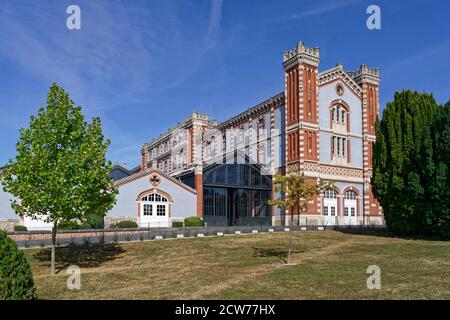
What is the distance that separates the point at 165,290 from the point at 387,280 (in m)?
7.54

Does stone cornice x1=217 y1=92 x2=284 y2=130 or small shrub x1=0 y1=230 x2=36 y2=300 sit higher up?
stone cornice x1=217 y1=92 x2=284 y2=130

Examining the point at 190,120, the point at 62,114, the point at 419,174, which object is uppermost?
the point at 190,120

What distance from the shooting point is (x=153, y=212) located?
42.3 m

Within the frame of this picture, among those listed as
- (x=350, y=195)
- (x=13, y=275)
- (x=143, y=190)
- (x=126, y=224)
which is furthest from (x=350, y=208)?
(x=13, y=275)

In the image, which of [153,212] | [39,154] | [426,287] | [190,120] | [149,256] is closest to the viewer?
[426,287]

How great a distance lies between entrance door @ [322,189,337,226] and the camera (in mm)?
45938

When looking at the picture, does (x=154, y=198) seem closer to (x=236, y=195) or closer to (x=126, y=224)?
(x=126, y=224)

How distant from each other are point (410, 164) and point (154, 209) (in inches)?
950

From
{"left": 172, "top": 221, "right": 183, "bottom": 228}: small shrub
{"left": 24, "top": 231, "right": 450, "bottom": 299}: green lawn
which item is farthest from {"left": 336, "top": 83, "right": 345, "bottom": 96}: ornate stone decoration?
{"left": 24, "top": 231, "right": 450, "bottom": 299}: green lawn

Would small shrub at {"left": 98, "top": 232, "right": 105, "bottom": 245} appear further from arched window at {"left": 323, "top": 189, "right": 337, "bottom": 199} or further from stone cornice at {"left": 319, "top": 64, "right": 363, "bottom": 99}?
stone cornice at {"left": 319, "top": 64, "right": 363, "bottom": 99}

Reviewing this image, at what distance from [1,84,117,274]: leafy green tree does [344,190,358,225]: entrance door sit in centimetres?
3338

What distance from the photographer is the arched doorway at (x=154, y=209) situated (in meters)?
41.5
